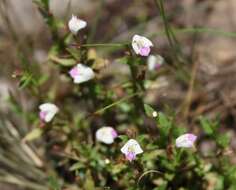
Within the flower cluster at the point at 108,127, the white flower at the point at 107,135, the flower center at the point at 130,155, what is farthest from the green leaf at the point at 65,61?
the flower center at the point at 130,155

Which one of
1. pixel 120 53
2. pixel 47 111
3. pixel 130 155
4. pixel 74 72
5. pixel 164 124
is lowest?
pixel 130 155

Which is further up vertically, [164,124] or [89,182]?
[164,124]

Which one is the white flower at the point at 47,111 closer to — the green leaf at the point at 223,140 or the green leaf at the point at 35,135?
the green leaf at the point at 35,135

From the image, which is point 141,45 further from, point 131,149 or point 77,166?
point 77,166

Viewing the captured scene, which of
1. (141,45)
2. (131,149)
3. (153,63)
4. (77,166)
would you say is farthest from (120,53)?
(131,149)

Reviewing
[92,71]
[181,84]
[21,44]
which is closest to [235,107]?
[181,84]

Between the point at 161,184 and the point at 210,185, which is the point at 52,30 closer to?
the point at 161,184
